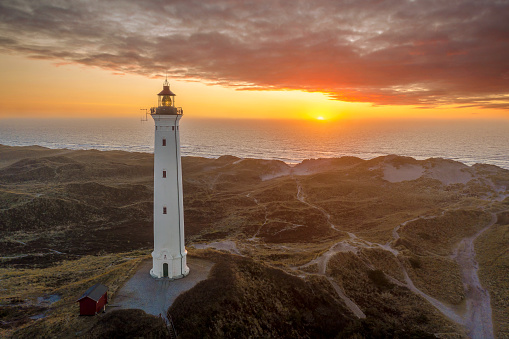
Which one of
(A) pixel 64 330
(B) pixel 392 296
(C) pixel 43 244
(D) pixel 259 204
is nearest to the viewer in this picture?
(A) pixel 64 330

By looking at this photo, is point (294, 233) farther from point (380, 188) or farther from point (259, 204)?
point (380, 188)

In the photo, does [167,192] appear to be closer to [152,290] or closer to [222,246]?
[152,290]

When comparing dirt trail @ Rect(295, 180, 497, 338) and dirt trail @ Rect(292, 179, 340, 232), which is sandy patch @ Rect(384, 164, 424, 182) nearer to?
Result: dirt trail @ Rect(292, 179, 340, 232)

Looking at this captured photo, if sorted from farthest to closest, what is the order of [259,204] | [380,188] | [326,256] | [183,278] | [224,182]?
[224,182]
[380,188]
[259,204]
[326,256]
[183,278]

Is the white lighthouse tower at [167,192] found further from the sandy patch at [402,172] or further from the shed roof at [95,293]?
the sandy patch at [402,172]

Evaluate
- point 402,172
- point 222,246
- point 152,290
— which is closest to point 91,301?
point 152,290

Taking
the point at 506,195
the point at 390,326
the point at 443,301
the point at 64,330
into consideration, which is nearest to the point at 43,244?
the point at 64,330
